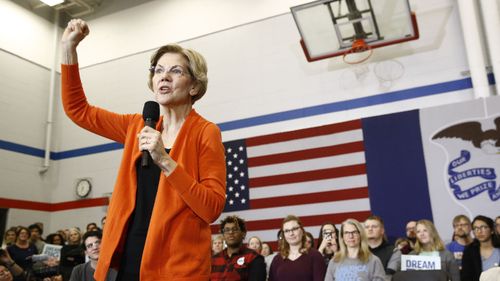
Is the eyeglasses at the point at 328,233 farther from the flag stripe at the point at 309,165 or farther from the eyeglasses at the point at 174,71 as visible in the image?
the eyeglasses at the point at 174,71

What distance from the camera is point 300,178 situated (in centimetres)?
755

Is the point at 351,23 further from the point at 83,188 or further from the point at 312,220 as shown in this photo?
the point at 83,188

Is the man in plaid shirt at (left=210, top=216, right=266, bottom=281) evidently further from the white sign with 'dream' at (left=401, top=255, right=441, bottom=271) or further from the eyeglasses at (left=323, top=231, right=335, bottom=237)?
the white sign with 'dream' at (left=401, top=255, right=441, bottom=271)

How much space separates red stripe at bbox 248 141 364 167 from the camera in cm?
733

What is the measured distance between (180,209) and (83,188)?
29.7 feet

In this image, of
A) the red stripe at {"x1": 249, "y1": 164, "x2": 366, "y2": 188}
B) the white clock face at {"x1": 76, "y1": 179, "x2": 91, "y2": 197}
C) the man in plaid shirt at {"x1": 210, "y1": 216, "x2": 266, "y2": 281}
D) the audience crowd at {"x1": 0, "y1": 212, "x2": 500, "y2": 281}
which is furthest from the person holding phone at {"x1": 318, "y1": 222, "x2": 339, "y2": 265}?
the white clock face at {"x1": 76, "y1": 179, "x2": 91, "y2": 197}

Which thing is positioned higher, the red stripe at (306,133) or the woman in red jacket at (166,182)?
the red stripe at (306,133)

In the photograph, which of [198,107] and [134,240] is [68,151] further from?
[134,240]

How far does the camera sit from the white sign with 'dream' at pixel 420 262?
13.9 ft

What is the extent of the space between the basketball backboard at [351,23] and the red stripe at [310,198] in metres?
2.18

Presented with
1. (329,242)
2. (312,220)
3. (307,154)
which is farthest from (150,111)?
(307,154)

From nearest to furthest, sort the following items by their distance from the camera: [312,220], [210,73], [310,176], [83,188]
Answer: [312,220] → [310,176] → [210,73] → [83,188]

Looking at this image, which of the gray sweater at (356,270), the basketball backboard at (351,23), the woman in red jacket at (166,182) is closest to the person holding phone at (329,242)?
the gray sweater at (356,270)

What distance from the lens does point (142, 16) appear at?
997 centimetres
